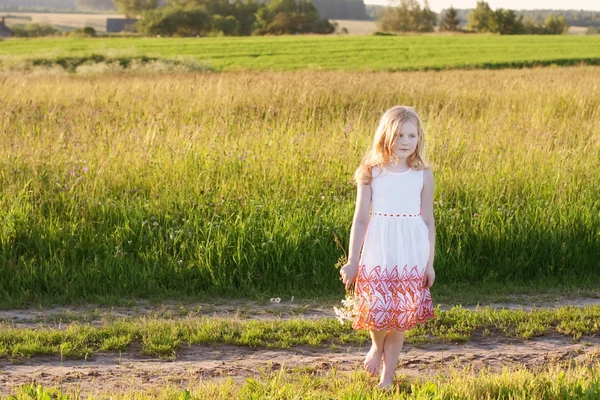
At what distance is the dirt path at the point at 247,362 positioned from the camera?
4223 millimetres

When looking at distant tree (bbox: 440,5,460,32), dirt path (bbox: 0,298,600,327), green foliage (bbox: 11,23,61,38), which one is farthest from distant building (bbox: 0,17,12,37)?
dirt path (bbox: 0,298,600,327)

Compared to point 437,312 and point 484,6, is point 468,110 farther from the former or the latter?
point 484,6

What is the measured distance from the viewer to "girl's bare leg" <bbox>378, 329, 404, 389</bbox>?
410 cm

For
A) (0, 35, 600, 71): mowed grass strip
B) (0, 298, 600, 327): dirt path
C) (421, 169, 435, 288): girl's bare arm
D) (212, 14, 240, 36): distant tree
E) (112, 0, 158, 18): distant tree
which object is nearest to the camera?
(421, 169, 435, 288): girl's bare arm

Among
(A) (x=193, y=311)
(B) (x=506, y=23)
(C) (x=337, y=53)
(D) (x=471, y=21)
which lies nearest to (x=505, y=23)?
(B) (x=506, y=23)

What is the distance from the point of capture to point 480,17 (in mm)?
85125

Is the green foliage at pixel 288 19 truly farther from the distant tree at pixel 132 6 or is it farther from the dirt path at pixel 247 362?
the dirt path at pixel 247 362

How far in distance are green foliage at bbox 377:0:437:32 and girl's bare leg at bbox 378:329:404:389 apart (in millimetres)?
105150

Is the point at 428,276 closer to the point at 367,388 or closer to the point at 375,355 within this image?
the point at 375,355

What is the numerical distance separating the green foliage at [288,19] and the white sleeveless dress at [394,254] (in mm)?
79668

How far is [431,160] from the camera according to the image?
8.40m

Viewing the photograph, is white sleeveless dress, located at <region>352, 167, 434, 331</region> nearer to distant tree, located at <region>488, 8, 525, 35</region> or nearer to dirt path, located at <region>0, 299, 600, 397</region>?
dirt path, located at <region>0, 299, 600, 397</region>

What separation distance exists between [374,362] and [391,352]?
0.11 meters

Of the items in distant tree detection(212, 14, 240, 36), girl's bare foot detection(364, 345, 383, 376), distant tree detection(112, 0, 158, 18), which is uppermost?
distant tree detection(112, 0, 158, 18)
